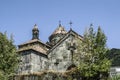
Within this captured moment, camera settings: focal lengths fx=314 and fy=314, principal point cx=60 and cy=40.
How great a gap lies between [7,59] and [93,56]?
33.2ft

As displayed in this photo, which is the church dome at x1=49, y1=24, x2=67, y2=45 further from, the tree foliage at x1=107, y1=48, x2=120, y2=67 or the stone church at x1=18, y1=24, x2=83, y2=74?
the tree foliage at x1=107, y1=48, x2=120, y2=67

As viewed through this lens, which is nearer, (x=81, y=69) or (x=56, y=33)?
(x=81, y=69)

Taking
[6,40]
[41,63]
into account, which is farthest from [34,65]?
[6,40]

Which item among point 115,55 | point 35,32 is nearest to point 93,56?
point 115,55

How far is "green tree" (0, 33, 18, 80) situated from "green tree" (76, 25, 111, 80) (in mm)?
7855

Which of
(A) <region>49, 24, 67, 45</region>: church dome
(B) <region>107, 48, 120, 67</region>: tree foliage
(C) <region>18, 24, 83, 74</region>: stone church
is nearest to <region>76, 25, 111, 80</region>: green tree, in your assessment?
(B) <region>107, 48, 120, 67</region>: tree foliage

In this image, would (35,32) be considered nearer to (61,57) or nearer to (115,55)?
(61,57)

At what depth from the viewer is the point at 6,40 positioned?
38719 mm

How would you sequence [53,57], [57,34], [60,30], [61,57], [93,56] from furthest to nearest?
[60,30], [57,34], [53,57], [61,57], [93,56]

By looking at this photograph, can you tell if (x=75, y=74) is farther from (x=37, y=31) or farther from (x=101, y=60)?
(x=37, y=31)

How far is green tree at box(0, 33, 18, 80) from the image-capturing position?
119 ft

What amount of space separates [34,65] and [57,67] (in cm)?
358

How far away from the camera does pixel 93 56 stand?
35656mm

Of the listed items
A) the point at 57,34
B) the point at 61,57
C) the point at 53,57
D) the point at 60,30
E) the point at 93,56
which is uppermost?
the point at 60,30
